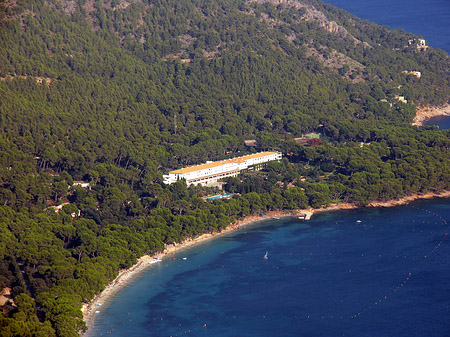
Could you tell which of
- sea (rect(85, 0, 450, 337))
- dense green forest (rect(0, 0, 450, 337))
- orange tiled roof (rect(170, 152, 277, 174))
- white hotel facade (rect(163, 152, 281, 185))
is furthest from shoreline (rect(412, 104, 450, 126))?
sea (rect(85, 0, 450, 337))

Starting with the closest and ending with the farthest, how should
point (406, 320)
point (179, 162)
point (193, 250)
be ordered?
point (406, 320)
point (193, 250)
point (179, 162)

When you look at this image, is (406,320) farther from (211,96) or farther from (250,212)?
(211,96)

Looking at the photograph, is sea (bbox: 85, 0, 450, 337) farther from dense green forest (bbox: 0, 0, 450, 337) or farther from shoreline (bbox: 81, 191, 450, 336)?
dense green forest (bbox: 0, 0, 450, 337)

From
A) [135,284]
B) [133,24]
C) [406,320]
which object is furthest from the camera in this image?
[133,24]

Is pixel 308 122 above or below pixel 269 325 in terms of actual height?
above

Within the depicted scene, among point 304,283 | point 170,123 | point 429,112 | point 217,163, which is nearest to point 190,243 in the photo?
point 304,283

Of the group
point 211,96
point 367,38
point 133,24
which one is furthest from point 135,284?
point 367,38

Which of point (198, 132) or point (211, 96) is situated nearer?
point (198, 132)
